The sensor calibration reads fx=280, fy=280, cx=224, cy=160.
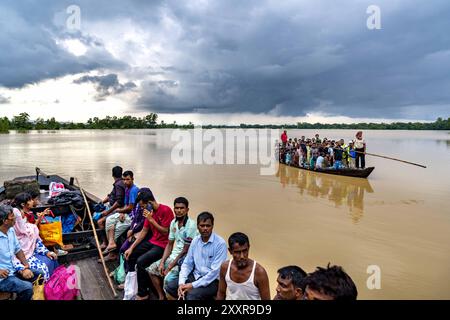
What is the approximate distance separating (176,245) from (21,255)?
1.62 meters

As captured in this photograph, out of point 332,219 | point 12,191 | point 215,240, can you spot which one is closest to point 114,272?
point 215,240

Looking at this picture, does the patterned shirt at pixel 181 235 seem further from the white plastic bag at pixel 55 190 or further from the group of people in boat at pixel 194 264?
the white plastic bag at pixel 55 190

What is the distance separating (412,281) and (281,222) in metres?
3.18

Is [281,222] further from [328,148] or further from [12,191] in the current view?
[328,148]

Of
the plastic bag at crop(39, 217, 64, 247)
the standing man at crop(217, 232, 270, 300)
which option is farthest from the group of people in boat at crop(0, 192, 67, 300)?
the standing man at crop(217, 232, 270, 300)

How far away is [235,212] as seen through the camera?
26.5ft

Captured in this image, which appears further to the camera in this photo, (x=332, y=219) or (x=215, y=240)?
(x=332, y=219)

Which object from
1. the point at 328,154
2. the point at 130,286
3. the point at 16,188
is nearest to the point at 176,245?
the point at 130,286

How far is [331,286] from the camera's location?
158cm

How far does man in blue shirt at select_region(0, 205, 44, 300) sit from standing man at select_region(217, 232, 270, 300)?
197cm

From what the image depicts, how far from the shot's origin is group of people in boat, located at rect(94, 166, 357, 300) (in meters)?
2.03

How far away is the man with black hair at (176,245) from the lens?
315 centimetres

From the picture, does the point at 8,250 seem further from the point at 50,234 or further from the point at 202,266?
the point at 202,266
